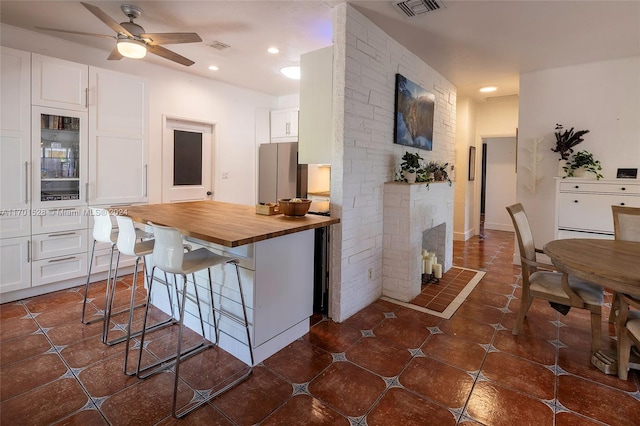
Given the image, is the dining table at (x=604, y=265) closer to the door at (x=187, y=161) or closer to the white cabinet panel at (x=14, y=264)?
the door at (x=187, y=161)

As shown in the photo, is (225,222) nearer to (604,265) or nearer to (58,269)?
(58,269)

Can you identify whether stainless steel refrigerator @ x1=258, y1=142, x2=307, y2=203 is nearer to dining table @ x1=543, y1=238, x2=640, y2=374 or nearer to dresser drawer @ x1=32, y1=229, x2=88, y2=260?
dresser drawer @ x1=32, y1=229, x2=88, y2=260

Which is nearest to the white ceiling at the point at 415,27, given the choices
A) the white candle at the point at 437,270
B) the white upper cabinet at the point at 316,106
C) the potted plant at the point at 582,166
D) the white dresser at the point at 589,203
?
the white upper cabinet at the point at 316,106

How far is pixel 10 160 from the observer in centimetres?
296

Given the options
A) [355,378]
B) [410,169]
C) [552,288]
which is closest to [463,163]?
[410,169]

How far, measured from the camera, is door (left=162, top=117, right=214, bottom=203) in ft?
15.0

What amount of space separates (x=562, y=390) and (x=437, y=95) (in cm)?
356

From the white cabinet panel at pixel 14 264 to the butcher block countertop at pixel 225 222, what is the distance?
1230mm

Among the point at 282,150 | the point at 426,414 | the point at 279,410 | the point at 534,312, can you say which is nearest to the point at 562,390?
the point at 426,414

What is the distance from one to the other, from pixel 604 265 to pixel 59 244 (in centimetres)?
464

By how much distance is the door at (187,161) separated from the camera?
4559mm

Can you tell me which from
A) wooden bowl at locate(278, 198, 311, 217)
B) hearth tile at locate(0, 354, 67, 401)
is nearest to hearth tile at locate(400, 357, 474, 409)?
wooden bowl at locate(278, 198, 311, 217)

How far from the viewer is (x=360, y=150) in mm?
2867

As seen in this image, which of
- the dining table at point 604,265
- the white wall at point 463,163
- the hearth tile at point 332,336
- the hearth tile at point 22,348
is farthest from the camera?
the white wall at point 463,163
